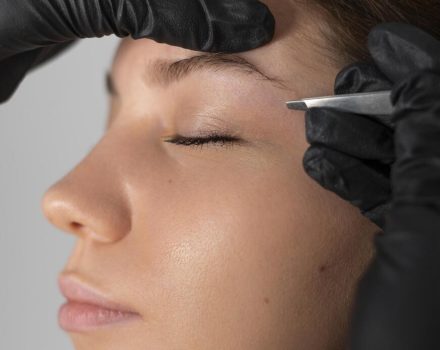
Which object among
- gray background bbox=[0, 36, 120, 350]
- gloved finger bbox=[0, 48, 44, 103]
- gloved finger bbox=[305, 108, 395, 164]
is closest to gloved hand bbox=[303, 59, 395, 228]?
gloved finger bbox=[305, 108, 395, 164]

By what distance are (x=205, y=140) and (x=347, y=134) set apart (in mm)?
246

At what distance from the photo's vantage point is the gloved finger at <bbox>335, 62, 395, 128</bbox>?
129 cm

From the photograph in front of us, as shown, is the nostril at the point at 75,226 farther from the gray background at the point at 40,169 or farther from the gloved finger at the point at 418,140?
the gray background at the point at 40,169

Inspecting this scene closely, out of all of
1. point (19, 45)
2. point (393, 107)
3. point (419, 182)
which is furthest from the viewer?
point (19, 45)

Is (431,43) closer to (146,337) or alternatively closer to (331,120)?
(331,120)

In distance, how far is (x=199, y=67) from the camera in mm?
1374

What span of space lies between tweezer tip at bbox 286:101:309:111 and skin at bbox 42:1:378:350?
0.08 ft

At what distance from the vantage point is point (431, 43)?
1217mm

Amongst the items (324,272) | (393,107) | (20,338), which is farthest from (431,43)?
(20,338)

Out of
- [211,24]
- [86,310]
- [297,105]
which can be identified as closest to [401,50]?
[297,105]

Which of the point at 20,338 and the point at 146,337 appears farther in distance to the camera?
the point at 20,338

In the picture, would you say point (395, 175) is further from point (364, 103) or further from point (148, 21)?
point (148, 21)

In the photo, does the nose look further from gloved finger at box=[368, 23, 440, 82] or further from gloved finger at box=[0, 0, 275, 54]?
gloved finger at box=[368, 23, 440, 82]

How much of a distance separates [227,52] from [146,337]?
1.54ft
